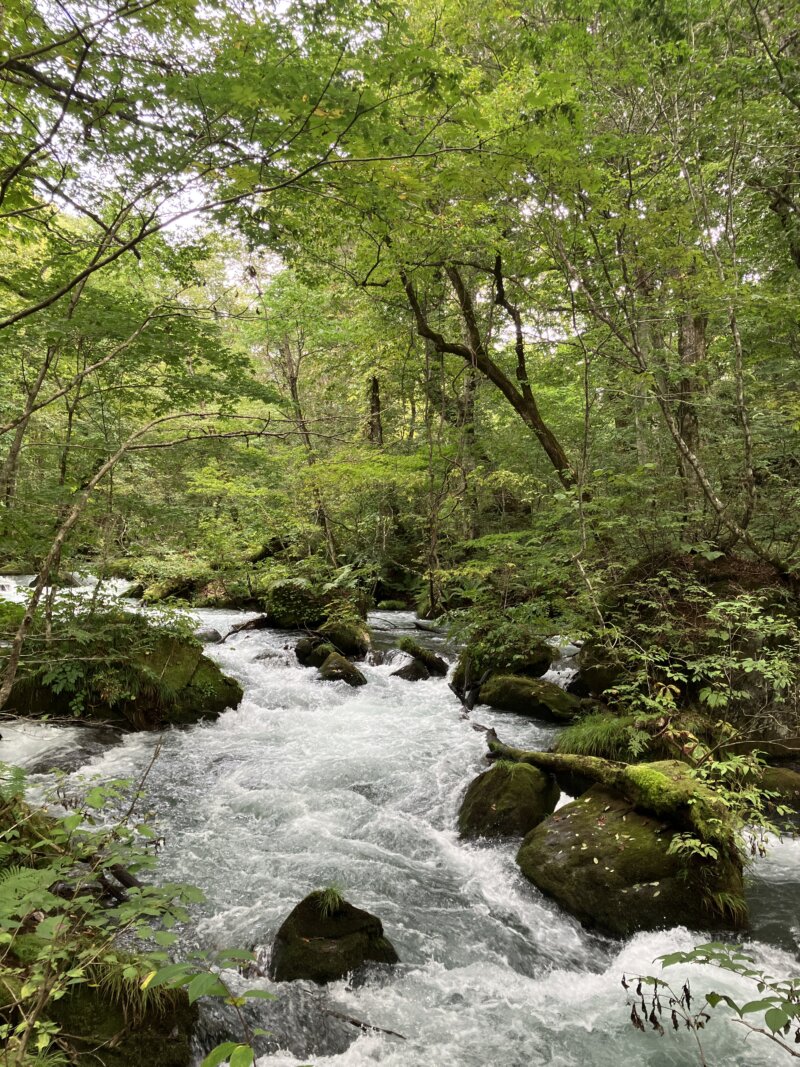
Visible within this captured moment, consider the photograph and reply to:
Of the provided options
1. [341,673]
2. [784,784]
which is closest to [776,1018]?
[784,784]

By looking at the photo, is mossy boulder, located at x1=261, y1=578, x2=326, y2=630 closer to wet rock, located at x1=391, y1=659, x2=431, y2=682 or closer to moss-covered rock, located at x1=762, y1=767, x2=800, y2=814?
wet rock, located at x1=391, y1=659, x2=431, y2=682

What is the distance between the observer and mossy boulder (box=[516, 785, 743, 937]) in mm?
4309

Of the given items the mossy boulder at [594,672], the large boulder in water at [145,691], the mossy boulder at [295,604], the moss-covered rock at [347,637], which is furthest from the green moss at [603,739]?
the mossy boulder at [295,604]

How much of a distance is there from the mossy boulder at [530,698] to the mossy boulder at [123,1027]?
246 inches

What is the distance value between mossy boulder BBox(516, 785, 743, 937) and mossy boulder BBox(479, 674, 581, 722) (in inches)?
128

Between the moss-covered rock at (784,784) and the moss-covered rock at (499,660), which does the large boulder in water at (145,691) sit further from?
the moss-covered rock at (784,784)

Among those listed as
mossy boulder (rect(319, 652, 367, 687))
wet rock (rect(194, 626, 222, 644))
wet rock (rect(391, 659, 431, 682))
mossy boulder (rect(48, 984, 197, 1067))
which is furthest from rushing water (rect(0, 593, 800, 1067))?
wet rock (rect(194, 626, 222, 644))

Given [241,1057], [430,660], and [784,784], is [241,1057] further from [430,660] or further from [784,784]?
[430,660]

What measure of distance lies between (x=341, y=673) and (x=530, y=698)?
3599mm

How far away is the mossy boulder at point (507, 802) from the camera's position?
18.5 feet

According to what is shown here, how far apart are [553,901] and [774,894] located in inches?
76.2

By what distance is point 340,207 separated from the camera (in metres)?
4.97

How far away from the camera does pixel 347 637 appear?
471 inches

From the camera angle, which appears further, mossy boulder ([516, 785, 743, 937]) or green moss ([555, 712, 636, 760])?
green moss ([555, 712, 636, 760])
